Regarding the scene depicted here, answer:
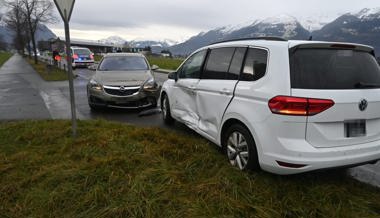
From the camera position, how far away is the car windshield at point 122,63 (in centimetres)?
936

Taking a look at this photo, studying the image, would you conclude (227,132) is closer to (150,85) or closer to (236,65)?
(236,65)

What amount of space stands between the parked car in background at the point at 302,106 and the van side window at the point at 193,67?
4.06ft

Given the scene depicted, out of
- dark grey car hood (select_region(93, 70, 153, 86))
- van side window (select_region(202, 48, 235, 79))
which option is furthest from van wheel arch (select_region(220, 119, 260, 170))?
dark grey car hood (select_region(93, 70, 153, 86))

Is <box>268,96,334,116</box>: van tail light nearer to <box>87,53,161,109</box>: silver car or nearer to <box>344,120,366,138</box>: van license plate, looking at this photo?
<box>344,120,366,138</box>: van license plate

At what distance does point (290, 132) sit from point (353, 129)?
0.73 metres

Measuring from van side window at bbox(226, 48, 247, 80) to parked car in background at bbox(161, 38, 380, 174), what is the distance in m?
0.02

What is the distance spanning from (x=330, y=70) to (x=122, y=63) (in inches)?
280

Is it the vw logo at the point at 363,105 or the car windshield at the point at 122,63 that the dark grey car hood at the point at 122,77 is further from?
the vw logo at the point at 363,105

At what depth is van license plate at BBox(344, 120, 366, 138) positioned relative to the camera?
3.42m

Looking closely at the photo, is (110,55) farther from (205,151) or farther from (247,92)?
(247,92)

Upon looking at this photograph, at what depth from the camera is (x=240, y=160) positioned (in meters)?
4.05

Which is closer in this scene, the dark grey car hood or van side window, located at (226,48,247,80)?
van side window, located at (226,48,247,80)

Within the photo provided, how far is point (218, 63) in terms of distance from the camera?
478 cm

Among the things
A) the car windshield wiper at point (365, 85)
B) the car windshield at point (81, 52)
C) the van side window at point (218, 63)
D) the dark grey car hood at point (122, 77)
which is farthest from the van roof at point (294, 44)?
the car windshield at point (81, 52)
